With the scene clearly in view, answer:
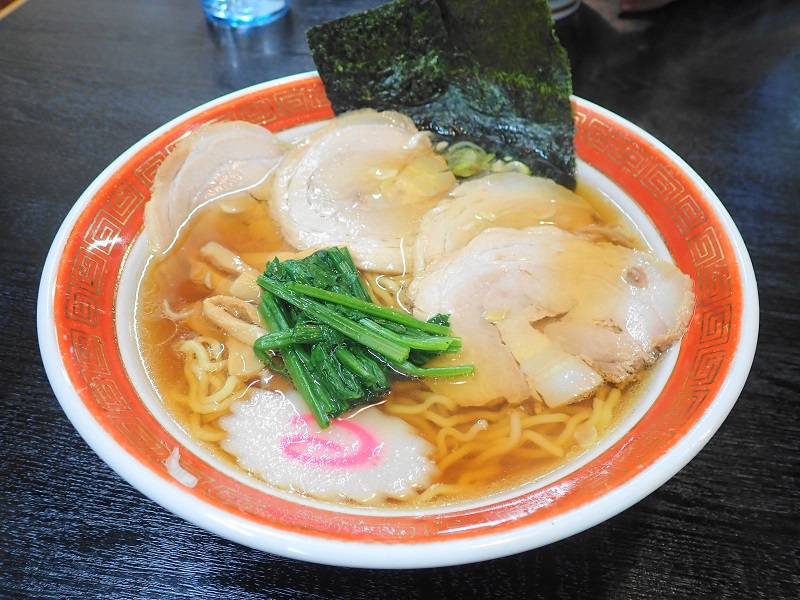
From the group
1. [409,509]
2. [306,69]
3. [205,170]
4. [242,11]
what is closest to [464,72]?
[205,170]

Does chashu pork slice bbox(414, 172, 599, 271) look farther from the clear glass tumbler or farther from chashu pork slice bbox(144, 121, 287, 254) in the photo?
the clear glass tumbler

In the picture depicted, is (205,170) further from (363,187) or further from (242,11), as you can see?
(242,11)

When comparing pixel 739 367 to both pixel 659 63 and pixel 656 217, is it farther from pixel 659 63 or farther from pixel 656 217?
pixel 659 63

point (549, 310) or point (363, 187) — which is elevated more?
point (363, 187)

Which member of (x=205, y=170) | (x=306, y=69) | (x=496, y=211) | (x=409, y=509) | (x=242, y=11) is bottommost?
(x=409, y=509)

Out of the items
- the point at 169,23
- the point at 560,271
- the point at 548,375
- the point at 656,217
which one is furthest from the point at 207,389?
the point at 169,23

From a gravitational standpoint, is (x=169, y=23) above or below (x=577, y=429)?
above
